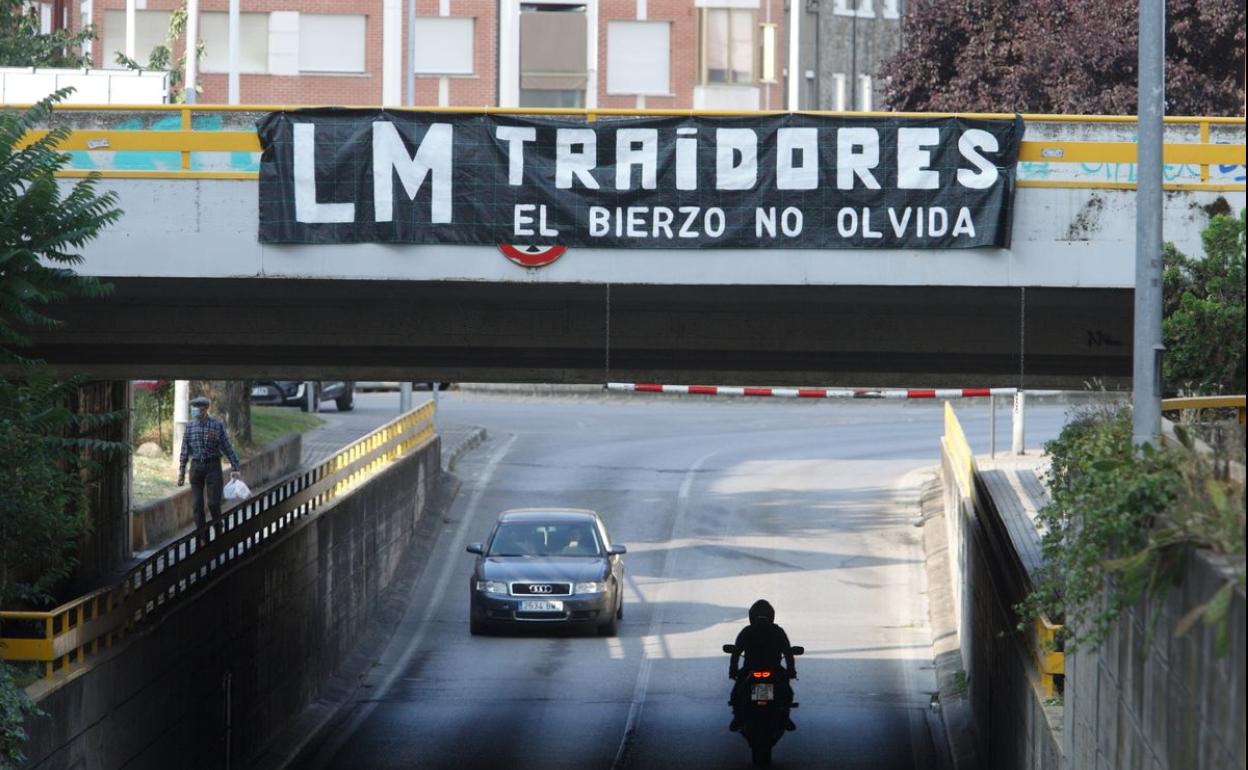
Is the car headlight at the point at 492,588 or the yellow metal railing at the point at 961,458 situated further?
the car headlight at the point at 492,588

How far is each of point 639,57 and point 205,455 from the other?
84.5 feet

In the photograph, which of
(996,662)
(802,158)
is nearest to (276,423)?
(996,662)

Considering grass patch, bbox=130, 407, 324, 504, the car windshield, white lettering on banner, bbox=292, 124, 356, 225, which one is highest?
white lettering on banner, bbox=292, 124, 356, 225

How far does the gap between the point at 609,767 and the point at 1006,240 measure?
7517 millimetres

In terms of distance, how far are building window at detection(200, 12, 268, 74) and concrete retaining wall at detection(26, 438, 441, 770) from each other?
15.7 meters

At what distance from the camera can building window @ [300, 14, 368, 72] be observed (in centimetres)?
4450

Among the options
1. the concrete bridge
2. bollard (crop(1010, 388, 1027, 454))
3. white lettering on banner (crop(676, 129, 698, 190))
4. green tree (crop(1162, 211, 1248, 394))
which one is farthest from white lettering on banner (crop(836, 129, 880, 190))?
bollard (crop(1010, 388, 1027, 454))

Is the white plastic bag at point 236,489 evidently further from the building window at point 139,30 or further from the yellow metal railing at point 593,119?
the building window at point 139,30

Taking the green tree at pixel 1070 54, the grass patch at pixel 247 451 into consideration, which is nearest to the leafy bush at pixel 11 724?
the grass patch at pixel 247 451

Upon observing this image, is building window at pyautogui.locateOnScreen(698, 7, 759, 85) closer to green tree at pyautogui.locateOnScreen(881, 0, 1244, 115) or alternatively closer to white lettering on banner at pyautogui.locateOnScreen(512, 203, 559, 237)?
green tree at pyautogui.locateOnScreen(881, 0, 1244, 115)

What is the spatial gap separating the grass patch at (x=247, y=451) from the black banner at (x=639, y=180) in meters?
9.52

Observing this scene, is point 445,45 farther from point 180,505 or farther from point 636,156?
point 636,156

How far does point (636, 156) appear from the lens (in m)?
17.4

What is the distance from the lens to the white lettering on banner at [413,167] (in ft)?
57.6
